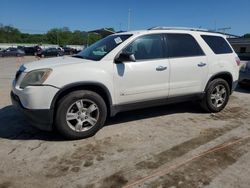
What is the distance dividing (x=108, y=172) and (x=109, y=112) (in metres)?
1.53

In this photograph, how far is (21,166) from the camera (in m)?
3.69

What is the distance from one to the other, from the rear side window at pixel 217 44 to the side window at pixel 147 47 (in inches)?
49.5

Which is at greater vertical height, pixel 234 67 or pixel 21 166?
pixel 234 67

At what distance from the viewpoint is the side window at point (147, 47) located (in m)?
5.04

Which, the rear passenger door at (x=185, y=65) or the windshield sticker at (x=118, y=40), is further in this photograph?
the rear passenger door at (x=185, y=65)

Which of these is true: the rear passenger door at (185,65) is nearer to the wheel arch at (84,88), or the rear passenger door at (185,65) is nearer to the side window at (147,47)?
the side window at (147,47)

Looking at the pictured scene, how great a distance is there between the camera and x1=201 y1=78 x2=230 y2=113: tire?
237 inches

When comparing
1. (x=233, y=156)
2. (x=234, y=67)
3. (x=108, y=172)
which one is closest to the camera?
(x=108, y=172)

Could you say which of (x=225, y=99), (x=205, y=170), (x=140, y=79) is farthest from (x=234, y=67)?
(x=205, y=170)

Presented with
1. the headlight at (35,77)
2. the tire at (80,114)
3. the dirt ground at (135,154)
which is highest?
the headlight at (35,77)

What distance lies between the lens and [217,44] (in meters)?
6.20

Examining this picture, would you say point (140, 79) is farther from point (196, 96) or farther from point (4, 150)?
point (4, 150)

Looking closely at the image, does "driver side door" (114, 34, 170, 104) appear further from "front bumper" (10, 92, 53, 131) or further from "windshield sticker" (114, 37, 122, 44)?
"front bumper" (10, 92, 53, 131)

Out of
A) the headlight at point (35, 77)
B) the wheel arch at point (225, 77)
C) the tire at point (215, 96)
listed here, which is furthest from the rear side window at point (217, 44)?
the headlight at point (35, 77)
